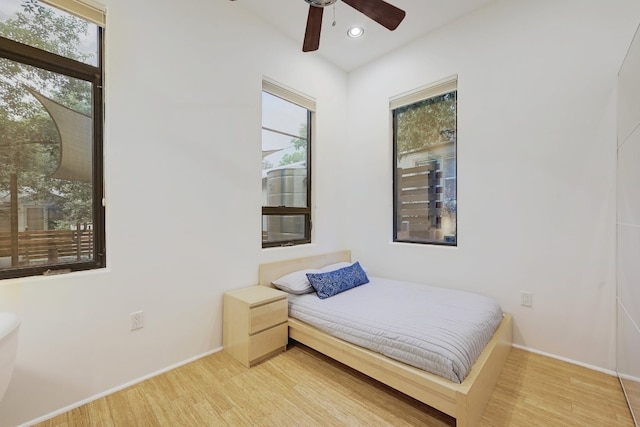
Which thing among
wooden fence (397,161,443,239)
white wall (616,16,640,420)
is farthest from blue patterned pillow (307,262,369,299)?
white wall (616,16,640,420)

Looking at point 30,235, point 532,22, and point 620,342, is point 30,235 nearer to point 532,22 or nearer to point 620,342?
point 620,342

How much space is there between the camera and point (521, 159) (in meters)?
2.47

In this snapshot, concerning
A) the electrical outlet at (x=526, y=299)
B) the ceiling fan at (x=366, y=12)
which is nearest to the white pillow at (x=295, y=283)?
the electrical outlet at (x=526, y=299)

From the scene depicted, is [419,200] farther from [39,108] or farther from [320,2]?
[39,108]

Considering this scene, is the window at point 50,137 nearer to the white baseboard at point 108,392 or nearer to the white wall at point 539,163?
the white baseboard at point 108,392

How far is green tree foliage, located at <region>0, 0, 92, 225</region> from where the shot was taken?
1645mm

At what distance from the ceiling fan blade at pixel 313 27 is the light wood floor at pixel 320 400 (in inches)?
96.2

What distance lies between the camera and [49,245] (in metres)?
1.79

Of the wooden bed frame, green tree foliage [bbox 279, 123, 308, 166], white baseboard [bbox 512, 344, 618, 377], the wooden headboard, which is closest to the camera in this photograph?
the wooden bed frame

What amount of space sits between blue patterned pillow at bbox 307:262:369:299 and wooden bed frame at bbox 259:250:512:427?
13.9 inches

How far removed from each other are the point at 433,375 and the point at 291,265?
175 centimetres

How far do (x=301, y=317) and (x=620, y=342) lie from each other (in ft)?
7.58

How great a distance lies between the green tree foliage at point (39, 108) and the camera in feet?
5.40

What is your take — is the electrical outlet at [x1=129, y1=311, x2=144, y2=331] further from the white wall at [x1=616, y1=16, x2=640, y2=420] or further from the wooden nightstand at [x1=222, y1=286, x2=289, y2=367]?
the white wall at [x1=616, y1=16, x2=640, y2=420]
